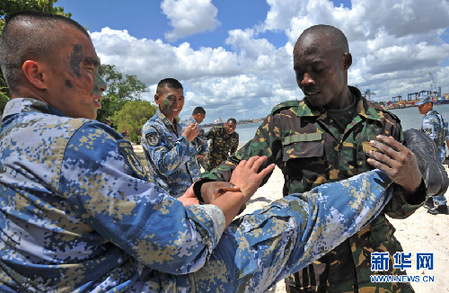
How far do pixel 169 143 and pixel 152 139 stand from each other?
284 millimetres

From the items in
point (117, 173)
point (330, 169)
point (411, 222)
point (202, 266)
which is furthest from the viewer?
point (411, 222)

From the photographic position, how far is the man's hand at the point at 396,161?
1.68m

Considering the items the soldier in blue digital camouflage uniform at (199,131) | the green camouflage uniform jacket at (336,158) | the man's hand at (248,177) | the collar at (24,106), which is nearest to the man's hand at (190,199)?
the green camouflage uniform jacket at (336,158)

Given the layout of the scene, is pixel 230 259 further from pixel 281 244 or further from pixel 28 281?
pixel 28 281

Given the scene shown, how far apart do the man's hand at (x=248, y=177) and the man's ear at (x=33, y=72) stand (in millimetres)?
1094

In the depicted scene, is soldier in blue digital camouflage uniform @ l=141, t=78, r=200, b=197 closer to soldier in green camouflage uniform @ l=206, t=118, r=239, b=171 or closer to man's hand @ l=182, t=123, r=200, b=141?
man's hand @ l=182, t=123, r=200, b=141

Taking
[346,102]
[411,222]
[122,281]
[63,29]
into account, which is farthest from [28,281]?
[411,222]

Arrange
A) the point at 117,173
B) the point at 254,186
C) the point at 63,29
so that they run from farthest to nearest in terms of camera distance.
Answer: the point at 254,186 → the point at 63,29 → the point at 117,173

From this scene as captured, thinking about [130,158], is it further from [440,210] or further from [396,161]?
[440,210]

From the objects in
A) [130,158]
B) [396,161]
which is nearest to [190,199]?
[130,158]

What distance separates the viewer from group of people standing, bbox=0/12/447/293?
1095mm

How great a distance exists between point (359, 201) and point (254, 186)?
0.65 meters

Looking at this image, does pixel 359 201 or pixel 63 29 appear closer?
pixel 63 29

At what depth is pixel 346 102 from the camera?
2305 millimetres
